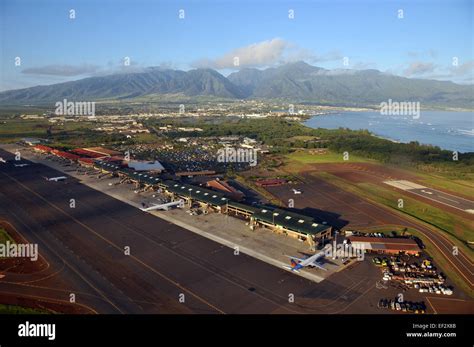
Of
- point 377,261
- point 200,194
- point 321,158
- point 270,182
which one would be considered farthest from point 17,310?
point 321,158

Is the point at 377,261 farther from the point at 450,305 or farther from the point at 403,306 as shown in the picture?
the point at 403,306

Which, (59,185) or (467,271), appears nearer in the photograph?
(467,271)

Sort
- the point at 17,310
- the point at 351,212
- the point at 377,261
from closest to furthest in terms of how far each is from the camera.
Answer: the point at 17,310, the point at 377,261, the point at 351,212

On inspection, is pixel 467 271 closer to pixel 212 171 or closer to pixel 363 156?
pixel 212 171

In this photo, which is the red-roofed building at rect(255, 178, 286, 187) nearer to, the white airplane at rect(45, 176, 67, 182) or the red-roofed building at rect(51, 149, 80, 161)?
the white airplane at rect(45, 176, 67, 182)

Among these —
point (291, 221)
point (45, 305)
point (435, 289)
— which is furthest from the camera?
point (291, 221)
